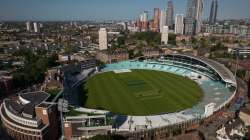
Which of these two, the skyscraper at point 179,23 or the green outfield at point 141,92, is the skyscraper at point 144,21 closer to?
the skyscraper at point 179,23

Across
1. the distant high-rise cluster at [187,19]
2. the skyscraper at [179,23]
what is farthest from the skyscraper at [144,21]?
the skyscraper at [179,23]

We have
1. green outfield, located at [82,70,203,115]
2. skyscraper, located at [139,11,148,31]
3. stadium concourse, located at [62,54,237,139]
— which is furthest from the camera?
skyscraper, located at [139,11,148,31]

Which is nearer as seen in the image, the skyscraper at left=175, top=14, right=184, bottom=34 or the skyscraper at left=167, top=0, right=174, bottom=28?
the skyscraper at left=175, top=14, right=184, bottom=34

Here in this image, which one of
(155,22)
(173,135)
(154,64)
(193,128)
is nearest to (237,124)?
(193,128)

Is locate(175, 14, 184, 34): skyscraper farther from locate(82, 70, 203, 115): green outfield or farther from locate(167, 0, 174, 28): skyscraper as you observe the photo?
locate(82, 70, 203, 115): green outfield

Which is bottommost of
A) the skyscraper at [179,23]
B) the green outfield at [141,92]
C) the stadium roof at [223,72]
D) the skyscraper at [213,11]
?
the green outfield at [141,92]

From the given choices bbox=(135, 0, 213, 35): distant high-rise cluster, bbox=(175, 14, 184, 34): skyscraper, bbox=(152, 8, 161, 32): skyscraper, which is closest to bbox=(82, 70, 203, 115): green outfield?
bbox=(135, 0, 213, 35): distant high-rise cluster

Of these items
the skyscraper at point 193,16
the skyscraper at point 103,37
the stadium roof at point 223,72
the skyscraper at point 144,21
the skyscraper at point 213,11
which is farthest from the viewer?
the skyscraper at point 213,11
